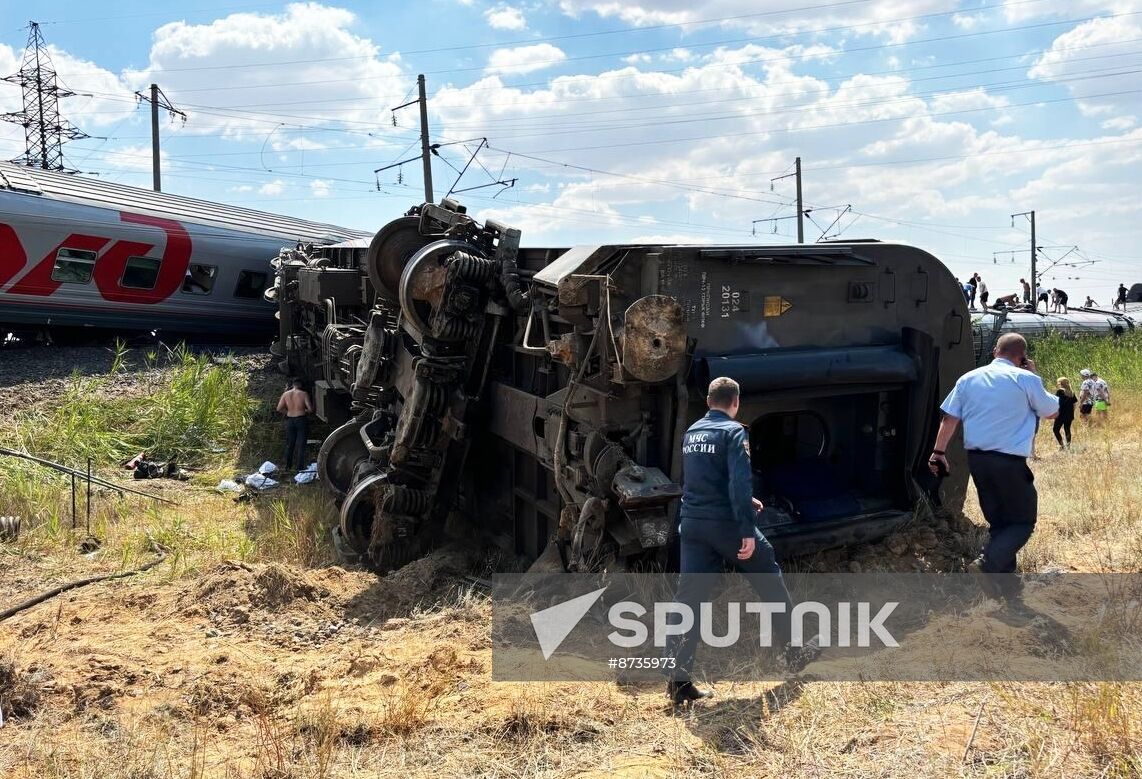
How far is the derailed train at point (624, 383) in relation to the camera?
5.41m

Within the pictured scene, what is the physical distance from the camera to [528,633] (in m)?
5.25

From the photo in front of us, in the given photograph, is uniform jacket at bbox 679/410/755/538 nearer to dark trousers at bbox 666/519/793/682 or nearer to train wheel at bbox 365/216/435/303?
dark trousers at bbox 666/519/793/682

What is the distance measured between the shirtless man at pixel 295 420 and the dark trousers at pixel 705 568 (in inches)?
321

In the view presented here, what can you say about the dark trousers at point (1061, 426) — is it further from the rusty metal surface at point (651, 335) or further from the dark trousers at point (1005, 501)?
the rusty metal surface at point (651, 335)

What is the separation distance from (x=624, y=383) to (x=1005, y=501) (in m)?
2.15

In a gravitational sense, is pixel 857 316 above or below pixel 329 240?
below

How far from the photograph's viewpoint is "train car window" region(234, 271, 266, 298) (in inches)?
661

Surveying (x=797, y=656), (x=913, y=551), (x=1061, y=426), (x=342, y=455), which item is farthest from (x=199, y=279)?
(x=797, y=656)

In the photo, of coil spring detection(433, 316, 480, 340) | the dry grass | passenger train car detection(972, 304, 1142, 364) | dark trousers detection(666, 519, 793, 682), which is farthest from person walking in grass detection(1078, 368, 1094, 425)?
dark trousers detection(666, 519, 793, 682)

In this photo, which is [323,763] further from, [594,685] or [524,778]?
[594,685]

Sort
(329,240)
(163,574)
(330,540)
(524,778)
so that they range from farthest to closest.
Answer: (329,240) < (330,540) < (163,574) < (524,778)

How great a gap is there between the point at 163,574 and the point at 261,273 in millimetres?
11266

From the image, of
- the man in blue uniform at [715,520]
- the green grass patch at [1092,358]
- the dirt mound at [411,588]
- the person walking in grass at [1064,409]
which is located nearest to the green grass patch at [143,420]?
the dirt mound at [411,588]

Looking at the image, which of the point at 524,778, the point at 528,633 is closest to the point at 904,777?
the point at 524,778
